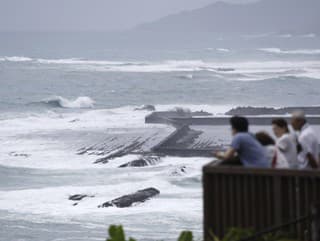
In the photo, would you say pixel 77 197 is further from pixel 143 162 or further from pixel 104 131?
pixel 104 131

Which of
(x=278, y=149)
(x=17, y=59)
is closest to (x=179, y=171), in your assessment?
(x=278, y=149)

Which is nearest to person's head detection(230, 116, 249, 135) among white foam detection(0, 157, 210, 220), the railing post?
the railing post

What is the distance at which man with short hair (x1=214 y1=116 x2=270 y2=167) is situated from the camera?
8.85 meters

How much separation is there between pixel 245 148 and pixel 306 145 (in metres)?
0.62

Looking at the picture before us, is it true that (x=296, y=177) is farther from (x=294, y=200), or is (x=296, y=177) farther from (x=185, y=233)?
(x=185, y=233)

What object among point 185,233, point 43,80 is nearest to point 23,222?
point 185,233

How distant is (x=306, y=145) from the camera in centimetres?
898

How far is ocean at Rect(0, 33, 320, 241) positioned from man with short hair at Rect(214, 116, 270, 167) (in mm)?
12191

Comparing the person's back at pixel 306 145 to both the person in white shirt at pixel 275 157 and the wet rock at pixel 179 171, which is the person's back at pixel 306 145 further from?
the wet rock at pixel 179 171

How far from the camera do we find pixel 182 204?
24.9 m

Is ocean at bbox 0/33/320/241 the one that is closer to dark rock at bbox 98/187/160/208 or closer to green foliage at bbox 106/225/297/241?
dark rock at bbox 98/187/160/208

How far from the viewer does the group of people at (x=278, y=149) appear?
29.1 feet

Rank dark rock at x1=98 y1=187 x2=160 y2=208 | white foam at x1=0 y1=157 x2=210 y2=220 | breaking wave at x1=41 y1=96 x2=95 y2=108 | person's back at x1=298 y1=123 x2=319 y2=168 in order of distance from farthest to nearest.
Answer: breaking wave at x1=41 y1=96 x2=95 y2=108 < dark rock at x1=98 y1=187 x2=160 y2=208 < white foam at x1=0 y1=157 x2=210 y2=220 < person's back at x1=298 y1=123 x2=319 y2=168

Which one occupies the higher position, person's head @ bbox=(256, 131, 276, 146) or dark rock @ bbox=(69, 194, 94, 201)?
person's head @ bbox=(256, 131, 276, 146)
